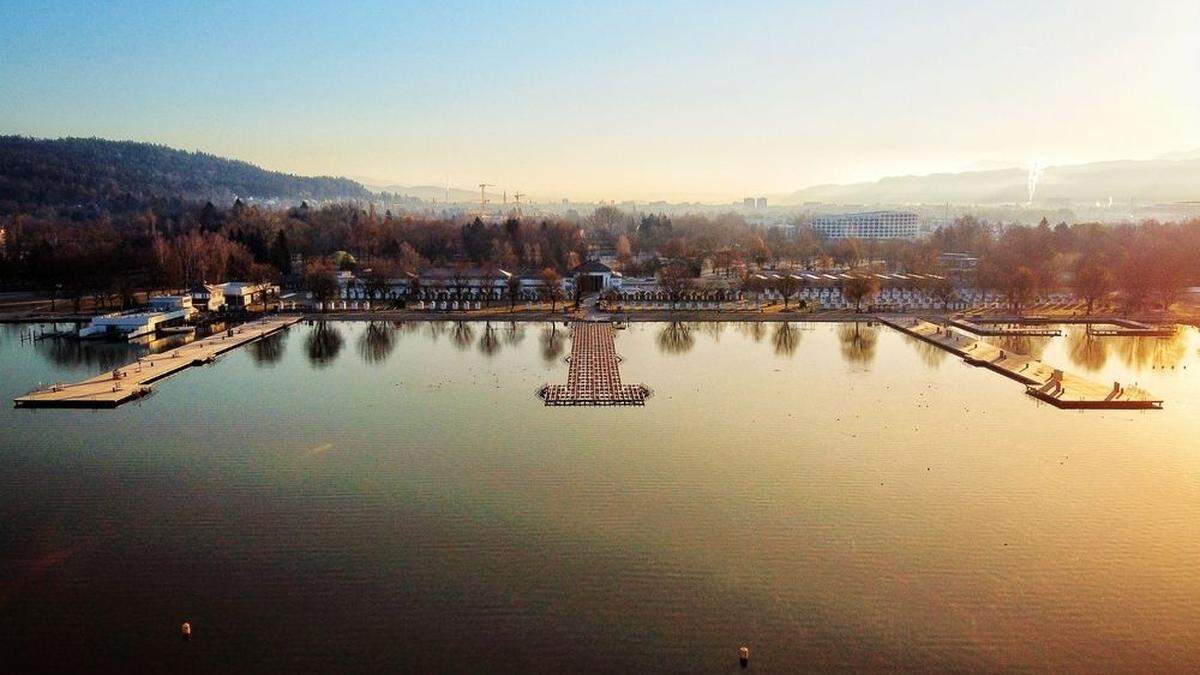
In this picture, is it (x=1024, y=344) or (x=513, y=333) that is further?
(x=513, y=333)

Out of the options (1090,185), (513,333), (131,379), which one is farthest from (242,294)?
(1090,185)

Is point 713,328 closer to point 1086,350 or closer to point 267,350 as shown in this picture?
point 1086,350

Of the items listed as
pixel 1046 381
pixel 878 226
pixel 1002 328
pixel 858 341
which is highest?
pixel 878 226

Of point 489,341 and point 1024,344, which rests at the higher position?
point 489,341

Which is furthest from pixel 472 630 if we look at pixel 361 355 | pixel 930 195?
pixel 930 195

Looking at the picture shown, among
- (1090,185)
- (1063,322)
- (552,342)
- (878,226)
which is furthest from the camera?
(1090,185)

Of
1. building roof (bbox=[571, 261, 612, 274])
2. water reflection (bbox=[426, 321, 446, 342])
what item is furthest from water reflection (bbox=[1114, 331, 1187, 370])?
building roof (bbox=[571, 261, 612, 274])

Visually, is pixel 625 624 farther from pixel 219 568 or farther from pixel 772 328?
pixel 772 328
